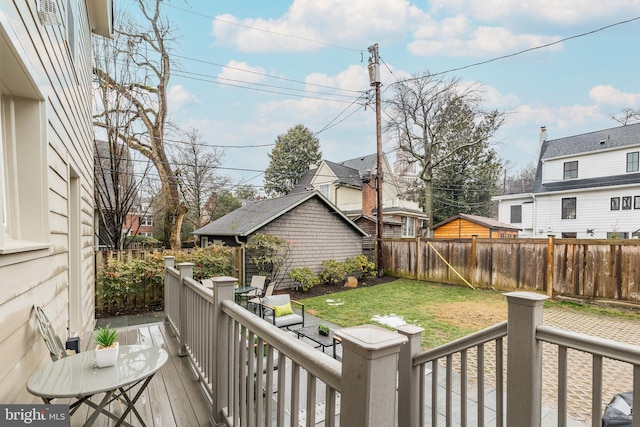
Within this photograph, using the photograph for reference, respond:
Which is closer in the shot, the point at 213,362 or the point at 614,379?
the point at 213,362

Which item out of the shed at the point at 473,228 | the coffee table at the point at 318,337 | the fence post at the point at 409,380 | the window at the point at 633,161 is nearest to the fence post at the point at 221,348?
the fence post at the point at 409,380

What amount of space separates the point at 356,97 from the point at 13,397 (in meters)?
13.5

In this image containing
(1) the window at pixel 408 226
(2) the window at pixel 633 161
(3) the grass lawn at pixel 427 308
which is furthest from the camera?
(1) the window at pixel 408 226

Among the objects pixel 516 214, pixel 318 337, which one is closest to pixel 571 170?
pixel 516 214

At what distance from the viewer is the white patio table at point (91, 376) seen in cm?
164

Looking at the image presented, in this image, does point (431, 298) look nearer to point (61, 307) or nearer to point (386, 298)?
point (386, 298)

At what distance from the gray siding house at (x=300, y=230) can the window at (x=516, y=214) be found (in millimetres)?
12170

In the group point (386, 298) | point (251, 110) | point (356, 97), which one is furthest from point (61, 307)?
point (251, 110)

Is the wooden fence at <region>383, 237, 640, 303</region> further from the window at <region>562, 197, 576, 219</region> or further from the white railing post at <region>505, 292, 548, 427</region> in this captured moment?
the window at <region>562, 197, 576, 219</region>

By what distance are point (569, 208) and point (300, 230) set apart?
1503cm

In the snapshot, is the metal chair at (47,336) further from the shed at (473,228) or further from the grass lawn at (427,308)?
the shed at (473,228)

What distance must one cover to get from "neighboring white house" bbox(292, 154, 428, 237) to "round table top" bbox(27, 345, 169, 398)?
16.9m

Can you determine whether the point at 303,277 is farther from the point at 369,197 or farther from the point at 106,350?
the point at 369,197

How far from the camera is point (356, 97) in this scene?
13.2 m
